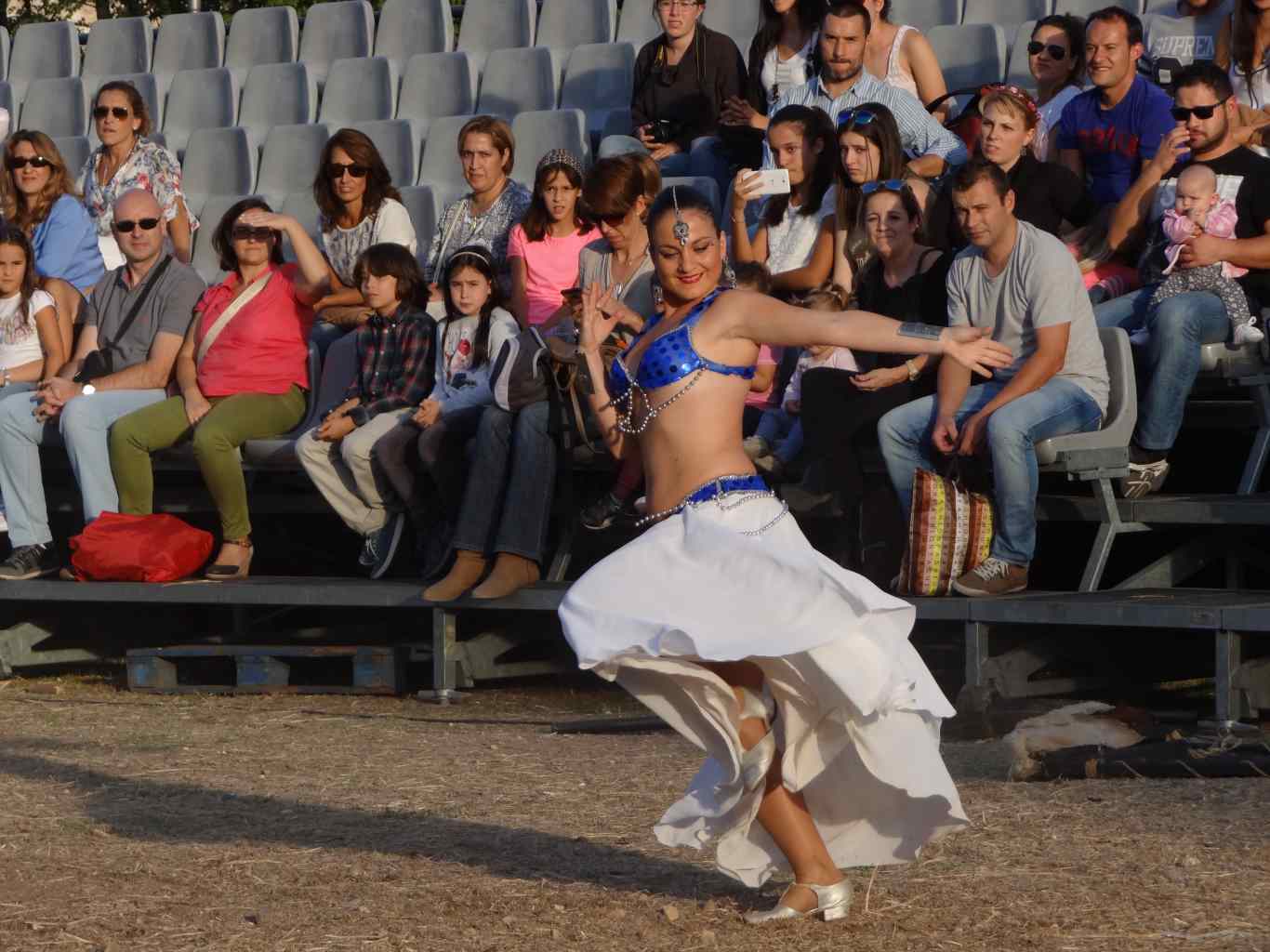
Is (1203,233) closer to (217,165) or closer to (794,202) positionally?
(794,202)

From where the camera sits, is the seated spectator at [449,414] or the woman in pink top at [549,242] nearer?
the seated spectator at [449,414]

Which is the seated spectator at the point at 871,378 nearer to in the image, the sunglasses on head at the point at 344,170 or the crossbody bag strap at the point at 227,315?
the sunglasses on head at the point at 344,170

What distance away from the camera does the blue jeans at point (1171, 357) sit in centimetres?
816

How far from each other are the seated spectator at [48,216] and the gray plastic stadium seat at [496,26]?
136 inches

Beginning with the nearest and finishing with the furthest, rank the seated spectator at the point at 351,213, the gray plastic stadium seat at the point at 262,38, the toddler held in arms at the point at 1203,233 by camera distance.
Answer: the toddler held in arms at the point at 1203,233
the seated spectator at the point at 351,213
the gray plastic stadium seat at the point at 262,38

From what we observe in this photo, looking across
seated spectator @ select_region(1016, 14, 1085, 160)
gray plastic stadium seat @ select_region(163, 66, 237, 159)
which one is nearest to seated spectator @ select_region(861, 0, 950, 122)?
seated spectator @ select_region(1016, 14, 1085, 160)

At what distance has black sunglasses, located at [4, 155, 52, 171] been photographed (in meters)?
11.7

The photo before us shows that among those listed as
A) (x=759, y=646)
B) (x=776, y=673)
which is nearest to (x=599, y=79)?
(x=776, y=673)

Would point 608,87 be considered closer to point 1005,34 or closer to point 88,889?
point 1005,34

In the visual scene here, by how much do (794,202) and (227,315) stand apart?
3136mm

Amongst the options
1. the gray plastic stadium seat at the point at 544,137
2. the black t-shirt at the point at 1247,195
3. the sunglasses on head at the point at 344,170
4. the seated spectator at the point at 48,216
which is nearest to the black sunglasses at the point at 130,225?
the seated spectator at the point at 48,216

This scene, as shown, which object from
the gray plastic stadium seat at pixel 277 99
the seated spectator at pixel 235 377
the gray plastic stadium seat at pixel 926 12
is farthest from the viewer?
the gray plastic stadium seat at pixel 277 99

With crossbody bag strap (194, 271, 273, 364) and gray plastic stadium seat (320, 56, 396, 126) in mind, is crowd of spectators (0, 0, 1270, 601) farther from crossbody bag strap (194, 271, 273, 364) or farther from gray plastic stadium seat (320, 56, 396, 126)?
gray plastic stadium seat (320, 56, 396, 126)

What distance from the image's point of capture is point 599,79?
1298 centimetres
